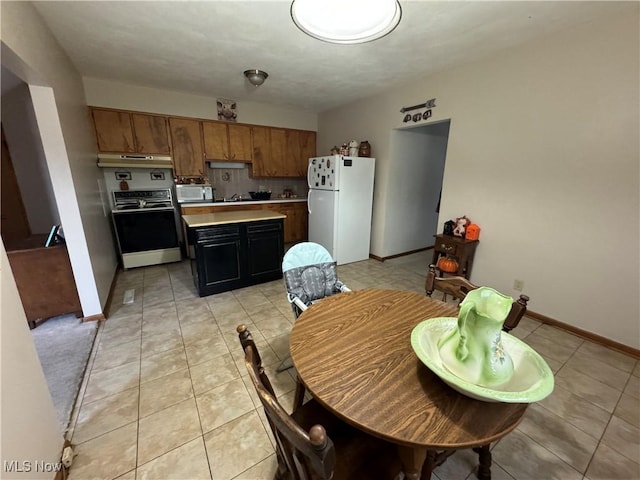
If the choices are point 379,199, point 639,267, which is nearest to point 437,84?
point 379,199

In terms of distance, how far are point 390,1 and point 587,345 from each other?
2997 mm

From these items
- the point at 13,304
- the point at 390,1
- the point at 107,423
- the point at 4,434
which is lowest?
the point at 107,423

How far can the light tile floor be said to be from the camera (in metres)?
1.27

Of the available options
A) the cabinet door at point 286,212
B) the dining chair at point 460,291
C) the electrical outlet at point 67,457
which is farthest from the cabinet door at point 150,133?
the dining chair at point 460,291

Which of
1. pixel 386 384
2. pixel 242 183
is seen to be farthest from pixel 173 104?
pixel 386 384

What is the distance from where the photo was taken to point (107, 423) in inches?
58.2

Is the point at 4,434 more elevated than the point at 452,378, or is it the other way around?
the point at 452,378

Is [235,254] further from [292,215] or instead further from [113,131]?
[113,131]

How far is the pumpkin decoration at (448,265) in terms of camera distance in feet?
9.55

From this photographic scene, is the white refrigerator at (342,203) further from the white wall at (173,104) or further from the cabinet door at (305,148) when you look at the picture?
the white wall at (173,104)

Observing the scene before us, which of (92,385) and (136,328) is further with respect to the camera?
(136,328)

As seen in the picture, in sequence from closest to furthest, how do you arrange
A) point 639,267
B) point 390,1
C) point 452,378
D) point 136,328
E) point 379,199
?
point 452,378 < point 390,1 < point 639,267 < point 136,328 < point 379,199

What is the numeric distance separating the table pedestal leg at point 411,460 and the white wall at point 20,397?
51.4 inches

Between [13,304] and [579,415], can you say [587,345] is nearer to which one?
[579,415]
